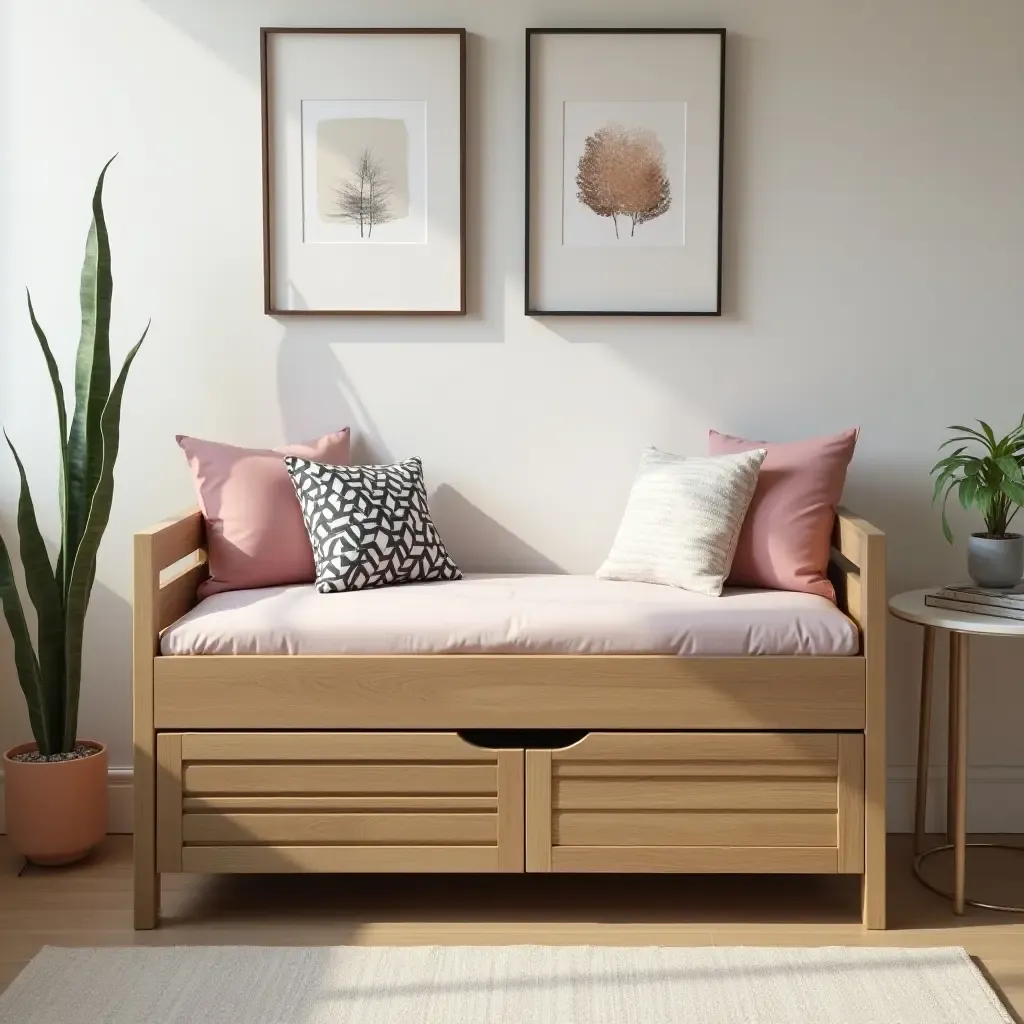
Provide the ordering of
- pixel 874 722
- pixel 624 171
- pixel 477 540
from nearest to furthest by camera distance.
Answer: pixel 874 722 → pixel 624 171 → pixel 477 540

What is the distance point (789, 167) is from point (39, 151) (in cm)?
181

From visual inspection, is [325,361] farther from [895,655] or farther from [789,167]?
[895,655]

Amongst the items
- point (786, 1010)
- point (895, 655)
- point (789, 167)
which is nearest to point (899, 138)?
point (789, 167)

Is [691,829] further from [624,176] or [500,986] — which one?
[624,176]

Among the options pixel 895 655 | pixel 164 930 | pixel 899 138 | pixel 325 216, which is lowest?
pixel 164 930

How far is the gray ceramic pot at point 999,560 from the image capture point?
2701mm

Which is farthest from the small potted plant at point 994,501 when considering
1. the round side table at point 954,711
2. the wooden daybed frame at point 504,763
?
the wooden daybed frame at point 504,763

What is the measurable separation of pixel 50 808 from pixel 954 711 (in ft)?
6.51

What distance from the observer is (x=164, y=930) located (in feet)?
8.19

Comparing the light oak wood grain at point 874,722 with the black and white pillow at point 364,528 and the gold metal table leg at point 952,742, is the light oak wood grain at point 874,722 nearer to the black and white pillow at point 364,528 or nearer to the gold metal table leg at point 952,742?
the gold metal table leg at point 952,742

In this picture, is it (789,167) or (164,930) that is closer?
(164,930)

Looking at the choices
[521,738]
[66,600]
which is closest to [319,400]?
[66,600]

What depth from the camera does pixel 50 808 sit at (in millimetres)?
2768

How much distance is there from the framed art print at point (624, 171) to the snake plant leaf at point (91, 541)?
100 centimetres
